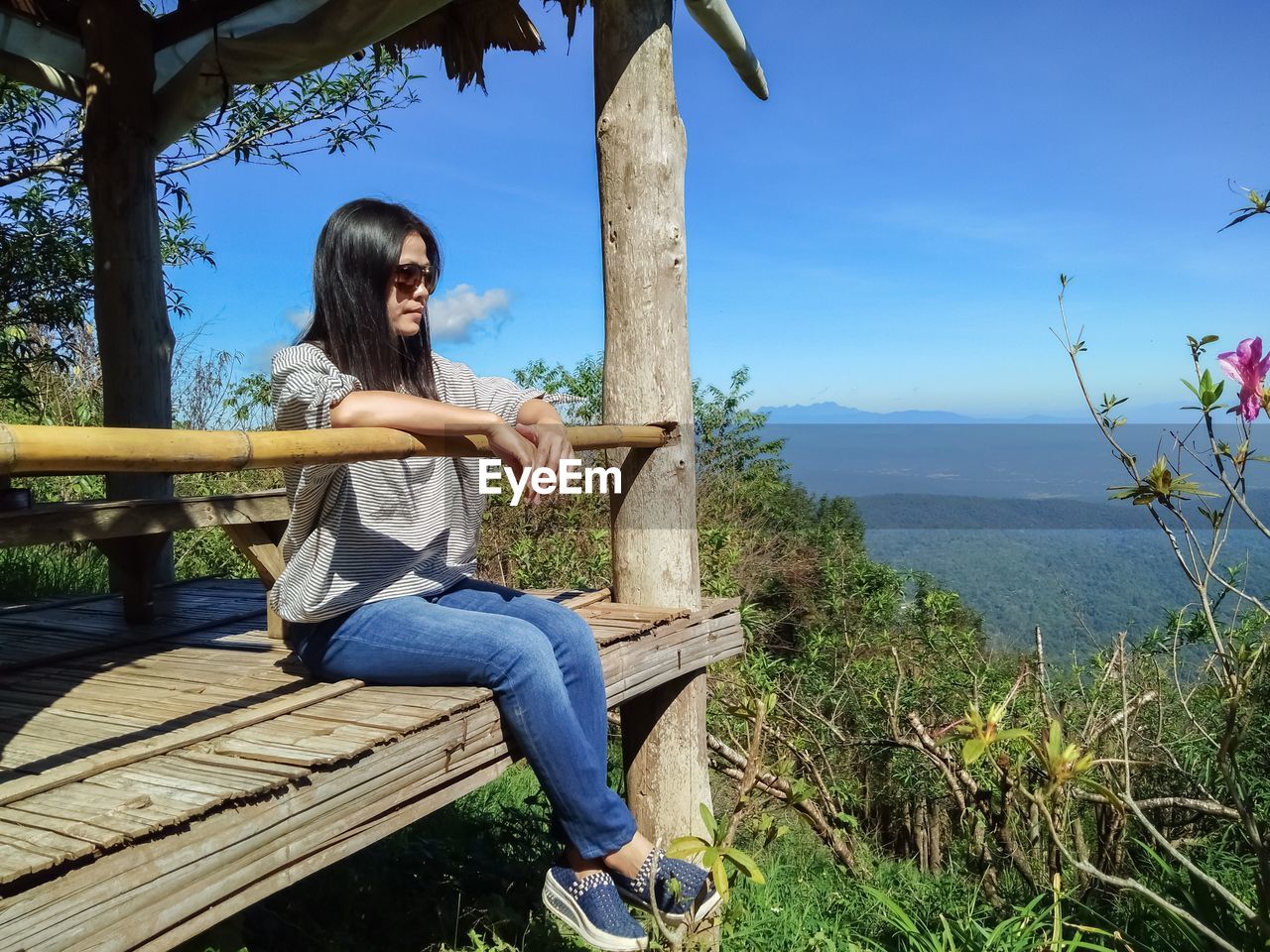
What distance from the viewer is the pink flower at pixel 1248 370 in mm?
1584

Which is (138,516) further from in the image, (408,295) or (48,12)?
(48,12)

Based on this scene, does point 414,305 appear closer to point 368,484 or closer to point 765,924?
point 368,484

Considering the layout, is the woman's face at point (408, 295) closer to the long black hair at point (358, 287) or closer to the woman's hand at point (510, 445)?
the long black hair at point (358, 287)

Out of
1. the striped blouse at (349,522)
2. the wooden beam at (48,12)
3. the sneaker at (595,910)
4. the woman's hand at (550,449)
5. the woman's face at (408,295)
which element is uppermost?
the wooden beam at (48,12)

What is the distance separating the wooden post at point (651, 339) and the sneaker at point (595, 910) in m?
0.88

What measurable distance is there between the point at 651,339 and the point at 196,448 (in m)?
1.55

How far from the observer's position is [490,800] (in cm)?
457

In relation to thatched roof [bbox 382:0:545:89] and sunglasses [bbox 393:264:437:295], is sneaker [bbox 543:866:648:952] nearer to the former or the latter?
sunglasses [bbox 393:264:437:295]

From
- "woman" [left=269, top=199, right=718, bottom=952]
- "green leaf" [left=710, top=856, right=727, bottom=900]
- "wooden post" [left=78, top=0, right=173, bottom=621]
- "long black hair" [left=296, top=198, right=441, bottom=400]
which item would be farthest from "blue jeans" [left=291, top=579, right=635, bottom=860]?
"wooden post" [left=78, top=0, right=173, bottom=621]

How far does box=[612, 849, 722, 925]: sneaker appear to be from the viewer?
7.16 ft

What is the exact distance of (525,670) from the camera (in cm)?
219

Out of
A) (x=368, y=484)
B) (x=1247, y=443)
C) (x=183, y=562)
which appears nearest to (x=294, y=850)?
(x=368, y=484)

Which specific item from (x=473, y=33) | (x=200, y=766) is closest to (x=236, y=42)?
(x=473, y=33)

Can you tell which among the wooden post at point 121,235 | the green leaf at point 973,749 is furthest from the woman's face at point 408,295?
the wooden post at point 121,235
